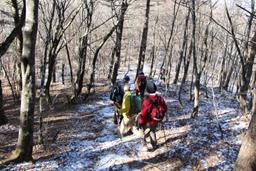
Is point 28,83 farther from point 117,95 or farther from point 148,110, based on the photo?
point 117,95

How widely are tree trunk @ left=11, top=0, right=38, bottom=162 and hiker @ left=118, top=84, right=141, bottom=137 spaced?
2670mm

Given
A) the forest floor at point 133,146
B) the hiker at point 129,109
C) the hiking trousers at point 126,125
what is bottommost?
the forest floor at point 133,146

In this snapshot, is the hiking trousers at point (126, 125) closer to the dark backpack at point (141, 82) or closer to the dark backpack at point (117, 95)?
the dark backpack at point (117, 95)

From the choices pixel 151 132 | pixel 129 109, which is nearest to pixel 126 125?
pixel 129 109

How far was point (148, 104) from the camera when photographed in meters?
7.95

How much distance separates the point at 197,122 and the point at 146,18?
1041 centimetres

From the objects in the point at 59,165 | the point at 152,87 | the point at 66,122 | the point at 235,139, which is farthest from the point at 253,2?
the point at 59,165

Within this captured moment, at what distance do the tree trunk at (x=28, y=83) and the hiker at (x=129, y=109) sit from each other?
2.67 metres

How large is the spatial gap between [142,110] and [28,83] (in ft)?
9.71

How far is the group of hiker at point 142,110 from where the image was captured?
26.1ft

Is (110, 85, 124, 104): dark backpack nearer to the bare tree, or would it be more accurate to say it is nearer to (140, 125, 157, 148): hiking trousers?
(140, 125, 157, 148): hiking trousers

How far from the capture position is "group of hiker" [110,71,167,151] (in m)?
7.94

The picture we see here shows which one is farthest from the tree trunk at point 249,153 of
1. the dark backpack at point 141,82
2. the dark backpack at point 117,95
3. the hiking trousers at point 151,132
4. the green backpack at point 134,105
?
the dark backpack at point 141,82

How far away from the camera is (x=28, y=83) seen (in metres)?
7.58
